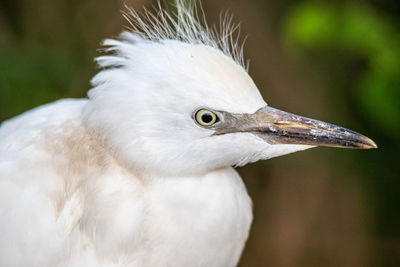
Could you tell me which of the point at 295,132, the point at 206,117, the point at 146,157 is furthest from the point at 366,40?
the point at 146,157

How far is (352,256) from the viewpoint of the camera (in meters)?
3.79

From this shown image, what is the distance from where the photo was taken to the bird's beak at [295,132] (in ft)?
5.87

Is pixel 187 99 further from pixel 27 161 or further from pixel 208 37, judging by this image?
pixel 27 161

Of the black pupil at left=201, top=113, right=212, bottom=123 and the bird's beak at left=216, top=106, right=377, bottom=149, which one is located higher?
the black pupil at left=201, top=113, right=212, bottom=123

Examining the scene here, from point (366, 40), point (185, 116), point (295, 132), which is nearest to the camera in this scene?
point (185, 116)

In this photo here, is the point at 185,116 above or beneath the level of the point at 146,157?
above

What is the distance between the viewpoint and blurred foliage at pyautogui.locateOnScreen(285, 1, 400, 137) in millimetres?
2688

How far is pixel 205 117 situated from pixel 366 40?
4.66 feet

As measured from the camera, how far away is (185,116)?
5.56 ft

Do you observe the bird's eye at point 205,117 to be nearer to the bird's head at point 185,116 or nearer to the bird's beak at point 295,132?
the bird's head at point 185,116

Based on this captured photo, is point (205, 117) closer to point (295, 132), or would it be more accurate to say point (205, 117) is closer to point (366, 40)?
point (295, 132)

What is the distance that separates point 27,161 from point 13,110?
1575 millimetres

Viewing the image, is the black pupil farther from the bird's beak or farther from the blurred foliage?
the blurred foliage

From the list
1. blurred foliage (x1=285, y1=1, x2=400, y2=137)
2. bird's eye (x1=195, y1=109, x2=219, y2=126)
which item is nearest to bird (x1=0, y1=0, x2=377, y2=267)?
bird's eye (x1=195, y1=109, x2=219, y2=126)
